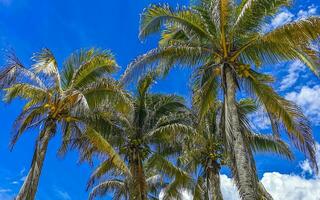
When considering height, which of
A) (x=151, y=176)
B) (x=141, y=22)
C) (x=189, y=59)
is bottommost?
Answer: (x=189, y=59)

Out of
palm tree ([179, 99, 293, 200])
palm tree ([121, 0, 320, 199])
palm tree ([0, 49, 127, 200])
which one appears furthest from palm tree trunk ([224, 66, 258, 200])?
palm tree ([179, 99, 293, 200])

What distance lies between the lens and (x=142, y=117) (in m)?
23.0

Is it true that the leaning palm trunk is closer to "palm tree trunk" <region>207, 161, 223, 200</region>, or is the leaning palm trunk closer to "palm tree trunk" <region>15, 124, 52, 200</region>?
"palm tree trunk" <region>207, 161, 223, 200</region>

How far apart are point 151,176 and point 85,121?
14.3 metres

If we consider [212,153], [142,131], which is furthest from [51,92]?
[212,153]

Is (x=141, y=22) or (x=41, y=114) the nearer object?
(x=141, y=22)

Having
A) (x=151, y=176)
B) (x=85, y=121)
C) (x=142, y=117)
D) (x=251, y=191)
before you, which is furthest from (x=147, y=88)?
(x=251, y=191)

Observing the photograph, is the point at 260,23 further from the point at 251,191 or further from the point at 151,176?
the point at 151,176

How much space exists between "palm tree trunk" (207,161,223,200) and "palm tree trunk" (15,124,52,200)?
1008 cm

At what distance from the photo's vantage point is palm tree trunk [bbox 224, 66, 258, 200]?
41.5ft

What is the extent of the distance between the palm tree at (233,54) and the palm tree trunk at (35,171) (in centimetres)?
439

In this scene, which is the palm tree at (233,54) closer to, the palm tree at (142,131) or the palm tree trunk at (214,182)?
the palm tree at (142,131)

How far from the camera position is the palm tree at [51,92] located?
16.5 meters

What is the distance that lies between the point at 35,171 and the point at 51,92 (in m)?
3.27
